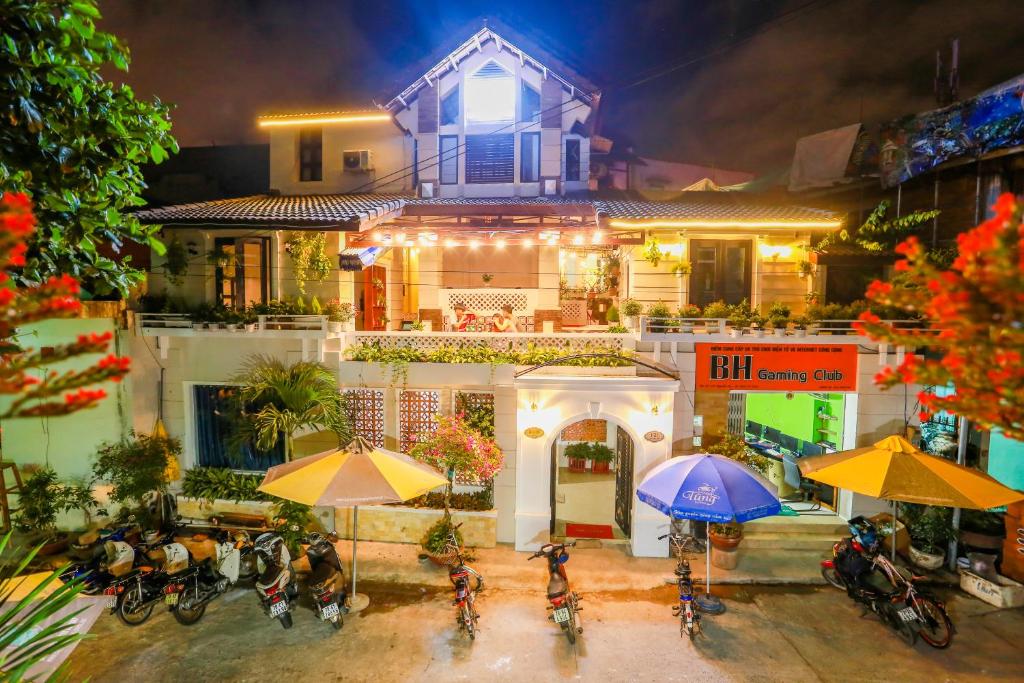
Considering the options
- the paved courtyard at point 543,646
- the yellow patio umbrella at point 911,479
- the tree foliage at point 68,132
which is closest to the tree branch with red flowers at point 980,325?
the tree foliage at point 68,132

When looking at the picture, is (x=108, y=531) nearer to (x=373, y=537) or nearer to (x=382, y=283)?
(x=373, y=537)

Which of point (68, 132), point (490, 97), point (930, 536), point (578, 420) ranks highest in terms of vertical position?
point (490, 97)

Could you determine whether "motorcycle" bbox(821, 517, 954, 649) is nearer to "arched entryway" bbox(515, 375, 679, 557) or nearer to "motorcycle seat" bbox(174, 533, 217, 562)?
"arched entryway" bbox(515, 375, 679, 557)

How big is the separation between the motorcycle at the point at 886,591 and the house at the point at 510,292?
3330 mm

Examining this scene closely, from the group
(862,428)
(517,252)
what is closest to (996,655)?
(862,428)

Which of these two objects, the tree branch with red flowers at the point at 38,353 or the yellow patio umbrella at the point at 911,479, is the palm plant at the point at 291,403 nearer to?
the tree branch with red flowers at the point at 38,353

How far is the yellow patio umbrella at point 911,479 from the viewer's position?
8484 millimetres

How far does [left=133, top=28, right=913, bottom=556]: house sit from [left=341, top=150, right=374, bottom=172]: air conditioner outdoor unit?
0.07 meters

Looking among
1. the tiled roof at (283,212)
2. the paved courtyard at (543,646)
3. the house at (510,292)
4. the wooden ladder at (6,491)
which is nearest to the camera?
the paved courtyard at (543,646)

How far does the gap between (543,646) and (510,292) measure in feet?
35.6

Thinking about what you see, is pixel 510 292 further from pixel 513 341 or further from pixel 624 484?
pixel 624 484

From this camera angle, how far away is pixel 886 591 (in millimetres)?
9422

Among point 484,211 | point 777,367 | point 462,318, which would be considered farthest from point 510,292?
point 777,367

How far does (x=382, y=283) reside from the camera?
702 inches
